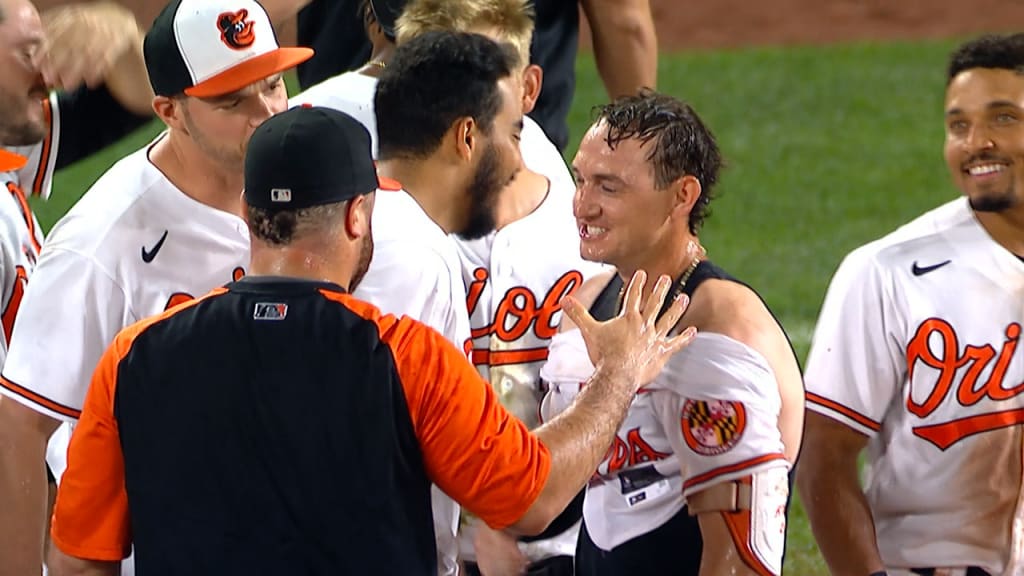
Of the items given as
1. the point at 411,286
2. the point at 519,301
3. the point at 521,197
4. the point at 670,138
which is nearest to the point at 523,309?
the point at 519,301

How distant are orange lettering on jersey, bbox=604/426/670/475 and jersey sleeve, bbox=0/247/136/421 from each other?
1056 millimetres

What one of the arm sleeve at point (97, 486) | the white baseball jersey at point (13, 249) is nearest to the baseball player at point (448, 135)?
the arm sleeve at point (97, 486)

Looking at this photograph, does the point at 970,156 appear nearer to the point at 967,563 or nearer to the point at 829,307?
the point at 829,307

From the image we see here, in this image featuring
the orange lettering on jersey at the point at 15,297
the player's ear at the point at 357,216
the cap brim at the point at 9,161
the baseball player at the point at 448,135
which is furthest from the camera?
the orange lettering on jersey at the point at 15,297

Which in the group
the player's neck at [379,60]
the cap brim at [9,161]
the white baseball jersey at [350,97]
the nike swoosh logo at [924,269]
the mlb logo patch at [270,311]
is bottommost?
the nike swoosh logo at [924,269]

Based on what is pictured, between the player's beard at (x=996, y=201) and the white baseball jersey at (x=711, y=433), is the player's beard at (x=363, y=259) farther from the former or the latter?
the player's beard at (x=996, y=201)

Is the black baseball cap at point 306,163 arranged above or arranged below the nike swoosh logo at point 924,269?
above

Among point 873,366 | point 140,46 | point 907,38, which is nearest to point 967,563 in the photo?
point 873,366

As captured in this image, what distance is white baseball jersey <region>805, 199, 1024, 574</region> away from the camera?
376cm

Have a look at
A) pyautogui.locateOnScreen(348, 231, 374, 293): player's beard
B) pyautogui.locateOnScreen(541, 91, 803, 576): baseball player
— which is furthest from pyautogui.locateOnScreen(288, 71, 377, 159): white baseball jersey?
pyautogui.locateOnScreen(348, 231, 374, 293): player's beard

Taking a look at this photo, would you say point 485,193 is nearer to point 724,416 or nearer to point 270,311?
point 724,416

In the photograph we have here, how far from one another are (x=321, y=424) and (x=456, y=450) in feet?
0.75

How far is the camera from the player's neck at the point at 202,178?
3398 mm

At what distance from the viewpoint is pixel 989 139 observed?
152 inches
